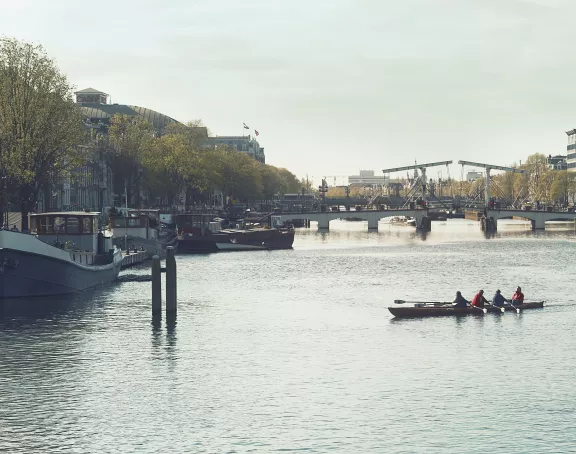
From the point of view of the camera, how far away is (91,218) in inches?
3516

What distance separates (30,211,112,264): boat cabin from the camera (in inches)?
3425

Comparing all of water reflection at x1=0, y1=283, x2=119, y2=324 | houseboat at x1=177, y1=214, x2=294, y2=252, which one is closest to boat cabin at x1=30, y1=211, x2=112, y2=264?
water reflection at x1=0, y1=283, x2=119, y2=324

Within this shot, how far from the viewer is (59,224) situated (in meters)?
88.2

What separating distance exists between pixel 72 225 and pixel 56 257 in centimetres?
1008

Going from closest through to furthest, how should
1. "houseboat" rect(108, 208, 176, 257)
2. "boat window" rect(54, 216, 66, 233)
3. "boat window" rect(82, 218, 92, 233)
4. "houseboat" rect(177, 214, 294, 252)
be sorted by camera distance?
"boat window" rect(54, 216, 66, 233), "boat window" rect(82, 218, 92, 233), "houseboat" rect(108, 208, 176, 257), "houseboat" rect(177, 214, 294, 252)

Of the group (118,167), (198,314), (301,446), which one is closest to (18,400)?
(301,446)

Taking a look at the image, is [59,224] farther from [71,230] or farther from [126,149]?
[126,149]

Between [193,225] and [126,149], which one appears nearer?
[193,225]

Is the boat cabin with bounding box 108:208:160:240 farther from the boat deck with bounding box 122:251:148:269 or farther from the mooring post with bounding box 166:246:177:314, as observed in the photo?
the mooring post with bounding box 166:246:177:314

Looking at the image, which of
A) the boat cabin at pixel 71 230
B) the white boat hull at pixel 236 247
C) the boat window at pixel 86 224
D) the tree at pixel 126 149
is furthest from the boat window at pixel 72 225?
the tree at pixel 126 149

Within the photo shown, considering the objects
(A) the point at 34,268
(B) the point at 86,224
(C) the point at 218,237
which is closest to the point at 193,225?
(C) the point at 218,237

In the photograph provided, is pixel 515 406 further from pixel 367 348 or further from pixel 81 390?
pixel 81 390

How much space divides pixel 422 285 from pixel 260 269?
25907 mm

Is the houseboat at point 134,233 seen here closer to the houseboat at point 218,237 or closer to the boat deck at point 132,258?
the boat deck at point 132,258
